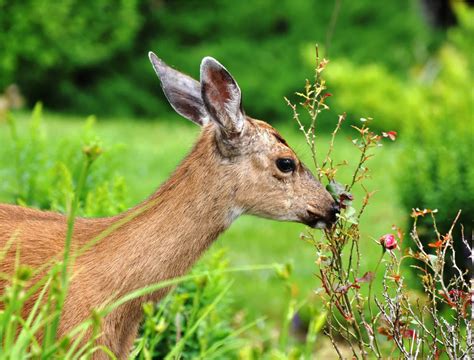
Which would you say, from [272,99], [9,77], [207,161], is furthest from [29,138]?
[272,99]

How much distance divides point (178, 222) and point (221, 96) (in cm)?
51

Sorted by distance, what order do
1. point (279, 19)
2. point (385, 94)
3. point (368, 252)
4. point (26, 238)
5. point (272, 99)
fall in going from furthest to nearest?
point (279, 19) < point (272, 99) < point (385, 94) < point (368, 252) < point (26, 238)

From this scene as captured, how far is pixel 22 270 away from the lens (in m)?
2.44

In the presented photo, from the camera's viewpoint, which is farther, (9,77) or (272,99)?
(272,99)

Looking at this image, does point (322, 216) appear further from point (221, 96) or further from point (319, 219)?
point (221, 96)

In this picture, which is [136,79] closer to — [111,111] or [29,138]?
[111,111]

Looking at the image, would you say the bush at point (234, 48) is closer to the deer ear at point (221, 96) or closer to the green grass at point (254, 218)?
the green grass at point (254, 218)

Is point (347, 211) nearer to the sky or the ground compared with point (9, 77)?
nearer to the sky

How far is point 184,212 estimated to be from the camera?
4145 mm

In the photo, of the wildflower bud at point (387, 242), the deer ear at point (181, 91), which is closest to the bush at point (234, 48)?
the deer ear at point (181, 91)

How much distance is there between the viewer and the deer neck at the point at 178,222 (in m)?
4.04

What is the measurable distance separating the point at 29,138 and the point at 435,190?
2.75 meters

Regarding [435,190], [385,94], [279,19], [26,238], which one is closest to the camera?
[26,238]

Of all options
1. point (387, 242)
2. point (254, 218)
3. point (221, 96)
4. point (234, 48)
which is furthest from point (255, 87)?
point (387, 242)
